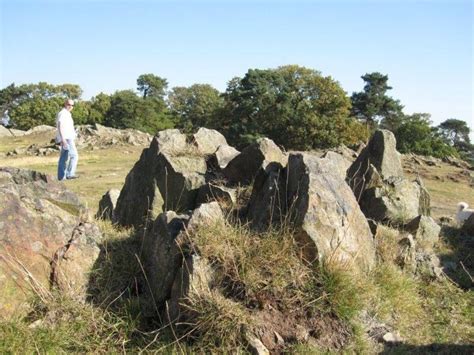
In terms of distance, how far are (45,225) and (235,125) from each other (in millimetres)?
47647

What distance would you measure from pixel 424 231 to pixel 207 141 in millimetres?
4118

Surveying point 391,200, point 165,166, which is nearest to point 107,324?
point 165,166

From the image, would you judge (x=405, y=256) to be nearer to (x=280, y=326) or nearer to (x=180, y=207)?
(x=280, y=326)

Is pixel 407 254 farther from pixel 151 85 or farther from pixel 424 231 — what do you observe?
pixel 151 85

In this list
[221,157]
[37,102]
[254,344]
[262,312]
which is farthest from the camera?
[37,102]

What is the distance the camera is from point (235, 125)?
5306cm

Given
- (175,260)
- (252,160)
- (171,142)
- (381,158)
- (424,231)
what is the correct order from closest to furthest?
(175,260) → (424,231) → (252,160) → (171,142) → (381,158)

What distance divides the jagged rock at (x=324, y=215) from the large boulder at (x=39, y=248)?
2.41 meters

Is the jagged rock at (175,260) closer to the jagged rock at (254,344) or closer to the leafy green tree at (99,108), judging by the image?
the jagged rock at (254,344)

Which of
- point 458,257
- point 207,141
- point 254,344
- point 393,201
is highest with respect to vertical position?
point 207,141

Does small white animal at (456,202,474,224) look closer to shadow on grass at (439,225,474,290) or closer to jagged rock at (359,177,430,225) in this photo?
shadow on grass at (439,225,474,290)

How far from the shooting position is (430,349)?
205 inches

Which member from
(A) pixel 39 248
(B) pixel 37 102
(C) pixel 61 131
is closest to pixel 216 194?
(A) pixel 39 248

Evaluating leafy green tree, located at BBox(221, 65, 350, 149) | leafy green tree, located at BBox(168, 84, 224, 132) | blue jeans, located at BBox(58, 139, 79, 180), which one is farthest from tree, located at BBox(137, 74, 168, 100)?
blue jeans, located at BBox(58, 139, 79, 180)
